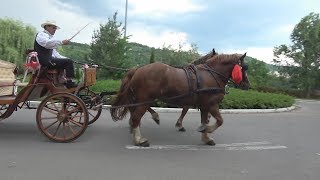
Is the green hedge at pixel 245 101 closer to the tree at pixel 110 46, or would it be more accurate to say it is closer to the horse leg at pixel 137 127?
the horse leg at pixel 137 127

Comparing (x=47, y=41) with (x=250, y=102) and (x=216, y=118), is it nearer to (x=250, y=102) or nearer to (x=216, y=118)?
(x=216, y=118)

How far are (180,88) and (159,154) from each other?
1415mm

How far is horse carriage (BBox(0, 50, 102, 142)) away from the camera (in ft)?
26.9

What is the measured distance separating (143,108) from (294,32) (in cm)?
4188

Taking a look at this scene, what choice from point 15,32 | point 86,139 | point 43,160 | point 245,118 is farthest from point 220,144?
point 15,32

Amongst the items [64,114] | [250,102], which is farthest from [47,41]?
[250,102]

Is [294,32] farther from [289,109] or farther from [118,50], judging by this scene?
[289,109]

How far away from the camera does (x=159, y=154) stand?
25.5 feet

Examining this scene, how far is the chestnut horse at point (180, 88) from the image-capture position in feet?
27.6

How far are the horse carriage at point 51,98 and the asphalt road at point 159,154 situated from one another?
311 mm

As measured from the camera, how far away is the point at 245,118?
13.1m

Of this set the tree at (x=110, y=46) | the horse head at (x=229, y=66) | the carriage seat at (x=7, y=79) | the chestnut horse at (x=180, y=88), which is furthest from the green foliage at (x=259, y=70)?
the carriage seat at (x=7, y=79)

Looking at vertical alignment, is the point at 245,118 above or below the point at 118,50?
below

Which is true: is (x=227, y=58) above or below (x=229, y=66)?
above
